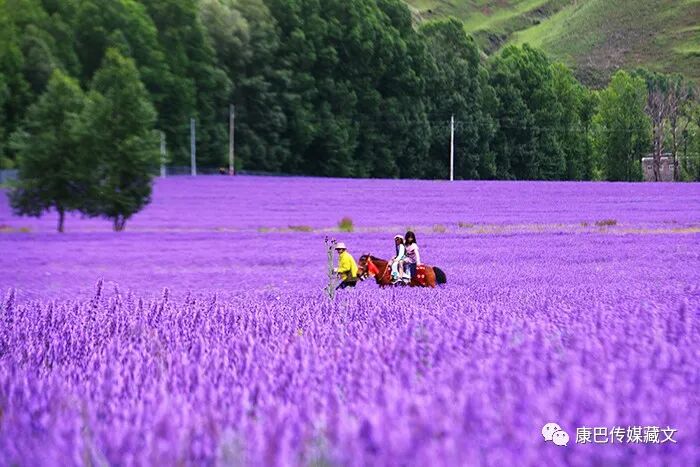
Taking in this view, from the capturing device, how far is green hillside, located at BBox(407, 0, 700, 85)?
2358 cm

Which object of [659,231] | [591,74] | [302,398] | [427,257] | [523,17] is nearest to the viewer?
[302,398]

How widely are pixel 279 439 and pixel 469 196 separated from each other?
17.2m

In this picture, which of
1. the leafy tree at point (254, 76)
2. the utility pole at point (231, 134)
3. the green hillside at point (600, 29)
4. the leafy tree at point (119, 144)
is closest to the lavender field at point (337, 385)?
the leafy tree at point (119, 144)

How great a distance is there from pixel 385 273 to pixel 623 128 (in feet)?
51.1

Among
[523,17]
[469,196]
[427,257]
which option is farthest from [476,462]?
[523,17]

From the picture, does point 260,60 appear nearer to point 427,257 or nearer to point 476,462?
point 427,257

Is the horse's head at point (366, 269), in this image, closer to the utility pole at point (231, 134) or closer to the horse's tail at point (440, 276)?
the horse's tail at point (440, 276)

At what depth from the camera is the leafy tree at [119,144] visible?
1183cm

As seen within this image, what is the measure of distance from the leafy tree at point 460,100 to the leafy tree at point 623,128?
9.15 feet

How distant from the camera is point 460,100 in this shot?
79.0 feet

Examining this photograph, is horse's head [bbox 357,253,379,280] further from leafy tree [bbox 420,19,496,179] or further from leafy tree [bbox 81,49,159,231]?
leafy tree [bbox 420,19,496,179]

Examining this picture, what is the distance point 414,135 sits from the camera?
74.4 ft

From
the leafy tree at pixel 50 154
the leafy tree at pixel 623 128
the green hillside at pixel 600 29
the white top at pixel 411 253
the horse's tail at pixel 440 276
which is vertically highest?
the green hillside at pixel 600 29

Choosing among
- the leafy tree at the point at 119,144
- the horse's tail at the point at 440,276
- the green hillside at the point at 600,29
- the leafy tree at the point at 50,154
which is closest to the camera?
the horse's tail at the point at 440,276
